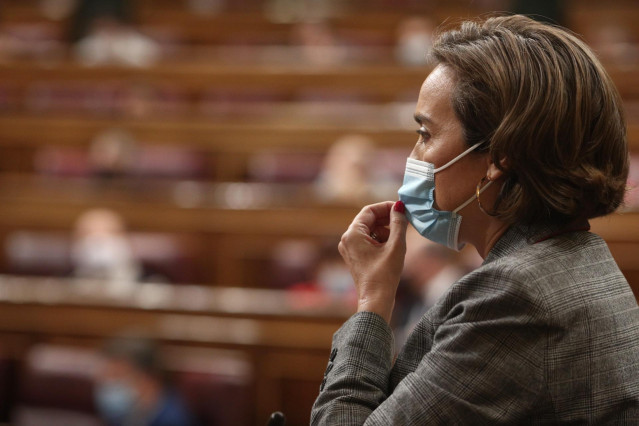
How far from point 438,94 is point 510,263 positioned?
0.12 meters

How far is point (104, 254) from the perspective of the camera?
1.81 metres

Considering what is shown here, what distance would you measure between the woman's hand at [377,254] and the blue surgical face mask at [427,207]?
11mm

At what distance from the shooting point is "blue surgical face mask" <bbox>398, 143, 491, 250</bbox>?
1.62ft

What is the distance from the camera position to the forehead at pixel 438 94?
0.48 m

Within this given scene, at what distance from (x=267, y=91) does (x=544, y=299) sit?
2.08 m

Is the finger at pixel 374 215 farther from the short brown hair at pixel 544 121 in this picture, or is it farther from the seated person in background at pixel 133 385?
the seated person in background at pixel 133 385

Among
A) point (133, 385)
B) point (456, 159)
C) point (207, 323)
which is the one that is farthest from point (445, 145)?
point (207, 323)

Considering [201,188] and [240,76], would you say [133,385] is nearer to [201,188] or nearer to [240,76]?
[201,188]

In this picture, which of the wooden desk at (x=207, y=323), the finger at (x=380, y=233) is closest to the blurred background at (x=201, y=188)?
the wooden desk at (x=207, y=323)

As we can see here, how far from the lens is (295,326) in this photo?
4.81ft

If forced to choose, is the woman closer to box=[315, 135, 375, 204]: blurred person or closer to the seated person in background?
the seated person in background

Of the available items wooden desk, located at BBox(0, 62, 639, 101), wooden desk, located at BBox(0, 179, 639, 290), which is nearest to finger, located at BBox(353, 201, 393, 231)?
wooden desk, located at BBox(0, 179, 639, 290)

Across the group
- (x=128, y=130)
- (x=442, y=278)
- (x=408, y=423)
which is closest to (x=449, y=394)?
(x=408, y=423)

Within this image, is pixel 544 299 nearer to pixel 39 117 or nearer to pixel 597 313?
pixel 597 313
